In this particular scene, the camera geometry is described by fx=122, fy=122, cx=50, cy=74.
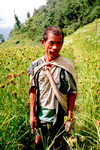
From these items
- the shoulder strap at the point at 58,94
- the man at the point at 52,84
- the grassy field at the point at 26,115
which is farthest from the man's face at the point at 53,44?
the grassy field at the point at 26,115

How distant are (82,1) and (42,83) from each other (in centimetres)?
4716

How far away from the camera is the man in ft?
3.59

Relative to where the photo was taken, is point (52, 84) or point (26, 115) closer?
point (52, 84)

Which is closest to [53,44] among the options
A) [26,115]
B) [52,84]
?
[52,84]

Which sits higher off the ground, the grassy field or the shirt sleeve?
the shirt sleeve

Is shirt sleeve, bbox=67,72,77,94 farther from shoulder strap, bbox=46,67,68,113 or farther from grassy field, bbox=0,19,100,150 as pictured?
grassy field, bbox=0,19,100,150

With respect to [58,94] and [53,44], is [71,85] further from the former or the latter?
[53,44]

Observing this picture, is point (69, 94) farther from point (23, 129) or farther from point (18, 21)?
point (18, 21)

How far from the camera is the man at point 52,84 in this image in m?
1.10

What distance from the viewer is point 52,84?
3.67 feet

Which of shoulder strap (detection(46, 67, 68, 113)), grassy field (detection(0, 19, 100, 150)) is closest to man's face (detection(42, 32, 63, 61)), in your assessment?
shoulder strap (detection(46, 67, 68, 113))

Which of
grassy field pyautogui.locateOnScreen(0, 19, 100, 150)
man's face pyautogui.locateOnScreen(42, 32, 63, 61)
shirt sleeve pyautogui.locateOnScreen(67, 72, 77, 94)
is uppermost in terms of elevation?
man's face pyautogui.locateOnScreen(42, 32, 63, 61)

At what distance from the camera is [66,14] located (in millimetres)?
44219

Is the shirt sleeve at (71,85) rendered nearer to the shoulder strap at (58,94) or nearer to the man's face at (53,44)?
the shoulder strap at (58,94)
